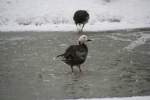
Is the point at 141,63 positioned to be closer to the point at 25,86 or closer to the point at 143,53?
the point at 143,53

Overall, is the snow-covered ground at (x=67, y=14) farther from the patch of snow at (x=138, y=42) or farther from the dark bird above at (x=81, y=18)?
the patch of snow at (x=138, y=42)

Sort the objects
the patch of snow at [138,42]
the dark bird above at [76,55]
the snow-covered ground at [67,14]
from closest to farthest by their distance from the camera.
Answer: the dark bird above at [76,55] < the patch of snow at [138,42] < the snow-covered ground at [67,14]

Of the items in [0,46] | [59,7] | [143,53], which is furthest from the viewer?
[59,7]

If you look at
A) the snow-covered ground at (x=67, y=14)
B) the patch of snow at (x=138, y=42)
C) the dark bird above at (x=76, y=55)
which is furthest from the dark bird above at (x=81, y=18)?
the dark bird above at (x=76, y=55)

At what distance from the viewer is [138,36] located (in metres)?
15.3

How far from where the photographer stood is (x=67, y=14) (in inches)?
793

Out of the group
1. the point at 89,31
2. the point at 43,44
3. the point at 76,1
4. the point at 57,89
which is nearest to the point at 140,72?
the point at 57,89

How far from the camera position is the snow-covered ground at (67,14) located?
18016mm

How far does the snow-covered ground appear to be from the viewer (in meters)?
18.0

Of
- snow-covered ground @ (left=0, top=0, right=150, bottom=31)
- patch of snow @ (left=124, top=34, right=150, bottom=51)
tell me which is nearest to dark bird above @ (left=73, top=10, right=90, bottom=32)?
snow-covered ground @ (left=0, top=0, right=150, bottom=31)

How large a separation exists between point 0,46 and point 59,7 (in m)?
7.80

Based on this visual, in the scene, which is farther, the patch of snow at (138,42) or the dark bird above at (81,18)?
the dark bird above at (81,18)

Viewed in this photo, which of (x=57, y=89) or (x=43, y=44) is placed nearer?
(x=57, y=89)

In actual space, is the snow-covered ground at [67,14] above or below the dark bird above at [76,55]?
below
